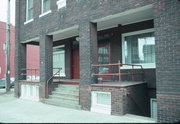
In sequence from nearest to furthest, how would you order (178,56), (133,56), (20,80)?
(178,56) → (133,56) → (20,80)

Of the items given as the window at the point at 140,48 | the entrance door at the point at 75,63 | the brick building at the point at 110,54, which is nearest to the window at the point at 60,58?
the brick building at the point at 110,54

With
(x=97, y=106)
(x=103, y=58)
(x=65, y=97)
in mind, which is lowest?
(x=97, y=106)

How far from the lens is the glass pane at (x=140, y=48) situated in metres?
8.25

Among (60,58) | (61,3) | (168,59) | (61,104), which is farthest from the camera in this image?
(60,58)

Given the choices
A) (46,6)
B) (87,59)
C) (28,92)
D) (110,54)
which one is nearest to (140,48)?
(110,54)

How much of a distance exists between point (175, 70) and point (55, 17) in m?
6.48

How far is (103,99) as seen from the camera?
7.04m

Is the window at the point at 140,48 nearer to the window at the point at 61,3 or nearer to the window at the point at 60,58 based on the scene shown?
the window at the point at 61,3

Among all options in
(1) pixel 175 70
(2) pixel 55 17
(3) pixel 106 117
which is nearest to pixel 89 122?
(3) pixel 106 117

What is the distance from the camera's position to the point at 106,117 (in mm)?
6203

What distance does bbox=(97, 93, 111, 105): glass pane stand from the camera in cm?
686

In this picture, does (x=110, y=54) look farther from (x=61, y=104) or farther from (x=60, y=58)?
(x=60, y=58)

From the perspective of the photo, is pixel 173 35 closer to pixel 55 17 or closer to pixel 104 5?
pixel 104 5

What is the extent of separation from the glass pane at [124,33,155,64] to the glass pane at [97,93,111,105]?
271cm
